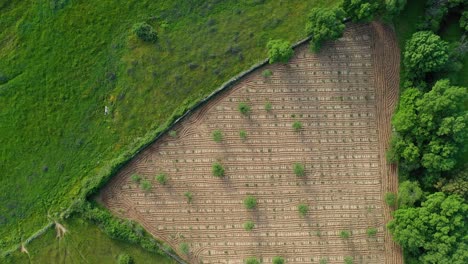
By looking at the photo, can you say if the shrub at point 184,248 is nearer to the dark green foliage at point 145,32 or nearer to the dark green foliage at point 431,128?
the dark green foliage at point 145,32

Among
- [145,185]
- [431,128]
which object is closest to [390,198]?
[431,128]

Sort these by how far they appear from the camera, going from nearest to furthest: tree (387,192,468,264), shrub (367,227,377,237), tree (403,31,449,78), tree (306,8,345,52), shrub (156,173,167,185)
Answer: tree (387,192,468,264), tree (403,31,449,78), tree (306,8,345,52), shrub (367,227,377,237), shrub (156,173,167,185)

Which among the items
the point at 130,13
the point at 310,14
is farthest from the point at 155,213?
Answer: the point at 310,14

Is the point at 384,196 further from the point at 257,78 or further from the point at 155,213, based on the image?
the point at 155,213

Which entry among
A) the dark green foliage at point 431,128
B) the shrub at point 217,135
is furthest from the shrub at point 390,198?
the shrub at point 217,135

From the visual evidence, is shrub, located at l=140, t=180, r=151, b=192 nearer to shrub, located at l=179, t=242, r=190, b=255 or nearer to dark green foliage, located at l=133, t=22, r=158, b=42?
shrub, located at l=179, t=242, r=190, b=255

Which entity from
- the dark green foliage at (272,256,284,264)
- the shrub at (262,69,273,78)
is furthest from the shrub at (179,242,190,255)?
the shrub at (262,69,273,78)
